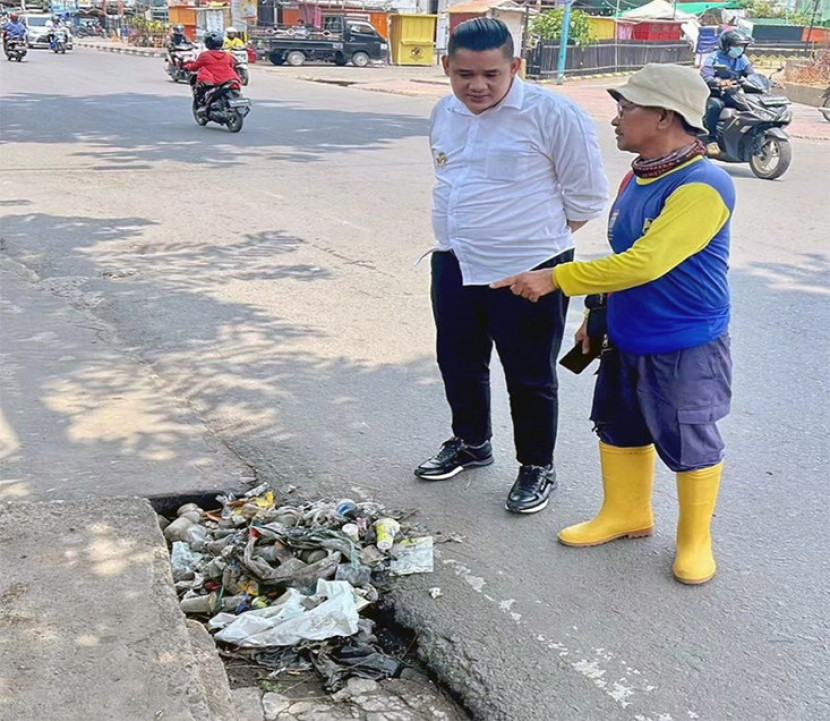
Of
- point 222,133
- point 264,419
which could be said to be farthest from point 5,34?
point 264,419

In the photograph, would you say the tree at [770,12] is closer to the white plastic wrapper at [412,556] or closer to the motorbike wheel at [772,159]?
the motorbike wheel at [772,159]

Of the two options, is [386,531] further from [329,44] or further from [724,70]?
[329,44]

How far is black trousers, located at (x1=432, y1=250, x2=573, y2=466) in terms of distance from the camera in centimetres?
317

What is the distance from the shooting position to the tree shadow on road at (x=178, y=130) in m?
11.7

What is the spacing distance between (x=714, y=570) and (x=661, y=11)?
119 ft

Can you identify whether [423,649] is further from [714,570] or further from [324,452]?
[324,452]

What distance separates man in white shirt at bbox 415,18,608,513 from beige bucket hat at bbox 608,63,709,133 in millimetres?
416

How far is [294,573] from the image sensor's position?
9.38 feet

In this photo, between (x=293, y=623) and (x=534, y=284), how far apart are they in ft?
4.03

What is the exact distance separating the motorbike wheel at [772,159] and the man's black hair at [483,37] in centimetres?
837

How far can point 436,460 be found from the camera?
366 cm

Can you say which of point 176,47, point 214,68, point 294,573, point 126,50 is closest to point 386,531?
point 294,573

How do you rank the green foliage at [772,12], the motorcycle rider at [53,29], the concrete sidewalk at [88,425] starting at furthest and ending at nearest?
1. the green foliage at [772,12]
2. the motorcycle rider at [53,29]
3. the concrete sidewalk at [88,425]

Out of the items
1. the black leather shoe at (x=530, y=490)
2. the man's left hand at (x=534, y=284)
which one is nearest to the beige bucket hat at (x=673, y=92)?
the man's left hand at (x=534, y=284)
